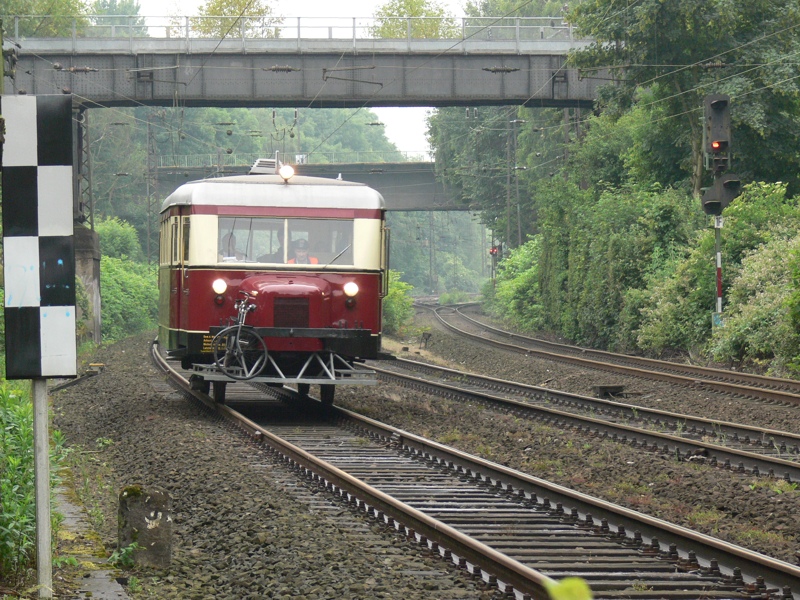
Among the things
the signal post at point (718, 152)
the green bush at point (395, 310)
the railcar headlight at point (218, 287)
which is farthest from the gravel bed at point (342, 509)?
the green bush at point (395, 310)

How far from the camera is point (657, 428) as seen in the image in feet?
43.1

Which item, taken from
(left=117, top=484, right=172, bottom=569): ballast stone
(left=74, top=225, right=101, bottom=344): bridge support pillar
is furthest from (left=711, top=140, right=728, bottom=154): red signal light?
(left=74, top=225, right=101, bottom=344): bridge support pillar

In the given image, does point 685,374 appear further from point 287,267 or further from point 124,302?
point 124,302

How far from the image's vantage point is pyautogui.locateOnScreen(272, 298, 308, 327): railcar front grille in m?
13.3

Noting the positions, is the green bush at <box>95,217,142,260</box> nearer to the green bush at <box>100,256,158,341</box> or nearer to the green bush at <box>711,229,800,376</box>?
the green bush at <box>100,256,158,341</box>

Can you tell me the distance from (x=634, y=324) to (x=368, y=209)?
578 inches

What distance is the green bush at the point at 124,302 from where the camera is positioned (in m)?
41.1

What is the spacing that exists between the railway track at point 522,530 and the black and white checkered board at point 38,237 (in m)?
2.53

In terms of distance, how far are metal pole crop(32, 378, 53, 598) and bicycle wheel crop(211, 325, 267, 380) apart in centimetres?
758

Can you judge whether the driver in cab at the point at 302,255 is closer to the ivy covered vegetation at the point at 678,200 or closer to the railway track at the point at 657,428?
the railway track at the point at 657,428

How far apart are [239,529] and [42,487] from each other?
252cm

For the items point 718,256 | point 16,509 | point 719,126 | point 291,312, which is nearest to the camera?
point 16,509

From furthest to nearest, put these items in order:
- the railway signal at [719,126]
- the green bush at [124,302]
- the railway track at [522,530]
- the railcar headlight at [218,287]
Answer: the green bush at [124,302] → the railway signal at [719,126] → the railcar headlight at [218,287] → the railway track at [522,530]

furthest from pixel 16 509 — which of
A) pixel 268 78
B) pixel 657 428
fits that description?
pixel 268 78
